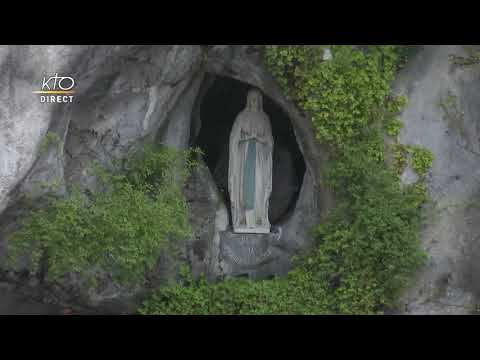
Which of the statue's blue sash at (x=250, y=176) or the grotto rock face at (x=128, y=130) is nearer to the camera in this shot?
the grotto rock face at (x=128, y=130)

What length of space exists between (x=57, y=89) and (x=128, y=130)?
108 centimetres

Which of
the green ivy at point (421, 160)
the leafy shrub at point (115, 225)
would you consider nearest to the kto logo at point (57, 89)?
the leafy shrub at point (115, 225)

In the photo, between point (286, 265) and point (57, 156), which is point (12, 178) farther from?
point (286, 265)

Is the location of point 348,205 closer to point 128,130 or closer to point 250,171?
point 250,171

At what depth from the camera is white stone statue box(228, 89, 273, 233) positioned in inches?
383

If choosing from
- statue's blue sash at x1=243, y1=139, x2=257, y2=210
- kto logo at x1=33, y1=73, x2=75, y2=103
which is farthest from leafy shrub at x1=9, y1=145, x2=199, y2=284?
statue's blue sash at x1=243, y1=139, x2=257, y2=210

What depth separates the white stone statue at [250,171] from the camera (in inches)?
383

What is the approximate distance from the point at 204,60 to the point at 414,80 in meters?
2.52

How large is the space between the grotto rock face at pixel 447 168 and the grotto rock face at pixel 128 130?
1300 millimetres

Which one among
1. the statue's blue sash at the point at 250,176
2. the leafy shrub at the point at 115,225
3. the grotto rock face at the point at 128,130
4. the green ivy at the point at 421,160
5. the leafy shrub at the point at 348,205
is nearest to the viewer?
the grotto rock face at the point at 128,130

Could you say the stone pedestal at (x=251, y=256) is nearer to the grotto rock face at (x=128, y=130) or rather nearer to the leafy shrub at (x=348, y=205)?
the grotto rock face at (x=128, y=130)

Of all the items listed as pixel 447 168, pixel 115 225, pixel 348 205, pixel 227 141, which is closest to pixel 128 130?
pixel 115 225

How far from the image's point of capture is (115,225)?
791 cm

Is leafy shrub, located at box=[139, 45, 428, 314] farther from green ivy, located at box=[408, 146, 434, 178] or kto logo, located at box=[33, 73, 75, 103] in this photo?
kto logo, located at box=[33, 73, 75, 103]
